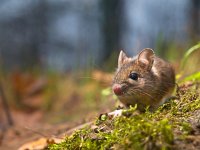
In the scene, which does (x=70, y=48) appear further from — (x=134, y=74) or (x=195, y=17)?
(x=134, y=74)

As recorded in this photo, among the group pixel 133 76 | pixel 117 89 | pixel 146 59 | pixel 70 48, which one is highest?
pixel 70 48

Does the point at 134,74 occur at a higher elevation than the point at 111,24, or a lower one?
lower

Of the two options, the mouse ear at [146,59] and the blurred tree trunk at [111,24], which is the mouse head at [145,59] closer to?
the mouse ear at [146,59]

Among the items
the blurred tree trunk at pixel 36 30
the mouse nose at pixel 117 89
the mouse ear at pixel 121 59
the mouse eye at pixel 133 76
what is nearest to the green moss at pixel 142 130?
the mouse nose at pixel 117 89

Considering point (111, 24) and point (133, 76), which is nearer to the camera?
point (133, 76)

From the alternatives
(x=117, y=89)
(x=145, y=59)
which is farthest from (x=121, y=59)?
(x=117, y=89)

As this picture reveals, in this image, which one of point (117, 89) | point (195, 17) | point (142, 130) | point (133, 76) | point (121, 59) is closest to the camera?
point (142, 130)

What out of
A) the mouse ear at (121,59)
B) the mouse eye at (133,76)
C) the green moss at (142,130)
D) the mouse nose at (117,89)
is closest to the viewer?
the green moss at (142,130)

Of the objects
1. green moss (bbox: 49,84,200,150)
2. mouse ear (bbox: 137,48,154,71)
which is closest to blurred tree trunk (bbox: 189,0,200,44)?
mouse ear (bbox: 137,48,154,71)
